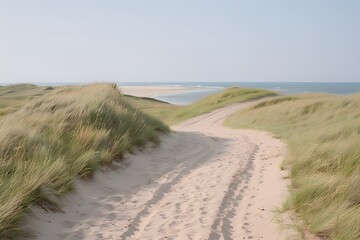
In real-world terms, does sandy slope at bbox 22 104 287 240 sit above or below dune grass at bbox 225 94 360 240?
below

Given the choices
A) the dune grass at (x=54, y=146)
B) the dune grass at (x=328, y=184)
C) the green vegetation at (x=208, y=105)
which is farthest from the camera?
the green vegetation at (x=208, y=105)

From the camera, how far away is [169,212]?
5.67 meters

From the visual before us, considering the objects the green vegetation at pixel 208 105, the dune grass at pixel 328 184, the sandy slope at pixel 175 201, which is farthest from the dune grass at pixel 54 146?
the green vegetation at pixel 208 105

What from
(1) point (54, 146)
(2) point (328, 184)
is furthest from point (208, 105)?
(2) point (328, 184)

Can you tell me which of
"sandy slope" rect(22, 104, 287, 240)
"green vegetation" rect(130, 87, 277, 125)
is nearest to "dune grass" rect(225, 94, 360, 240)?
"sandy slope" rect(22, 104, 287, 240)

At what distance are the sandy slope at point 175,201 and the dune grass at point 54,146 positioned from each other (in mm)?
277

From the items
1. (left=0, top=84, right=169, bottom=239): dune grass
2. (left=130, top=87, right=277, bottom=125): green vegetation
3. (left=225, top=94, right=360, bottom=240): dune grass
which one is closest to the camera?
(left=225, top=94, right=360, bottom=240): dune grass

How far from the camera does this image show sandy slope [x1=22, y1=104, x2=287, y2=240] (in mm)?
4922

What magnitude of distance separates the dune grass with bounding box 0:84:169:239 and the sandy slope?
10.9 inches

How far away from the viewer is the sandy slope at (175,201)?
4.92 m

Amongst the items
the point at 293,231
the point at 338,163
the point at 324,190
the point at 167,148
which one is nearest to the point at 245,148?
the point at 167,148

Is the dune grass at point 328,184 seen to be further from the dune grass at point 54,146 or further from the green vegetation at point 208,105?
the green vegetation at point 208,105

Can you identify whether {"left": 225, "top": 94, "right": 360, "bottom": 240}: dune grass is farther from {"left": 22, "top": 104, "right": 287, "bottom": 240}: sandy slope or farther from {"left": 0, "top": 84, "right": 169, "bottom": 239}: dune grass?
{"left": 0, "top": 84, "right": 169, "bottom": 239}: dune grass

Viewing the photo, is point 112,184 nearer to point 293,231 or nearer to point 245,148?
point 293,231
